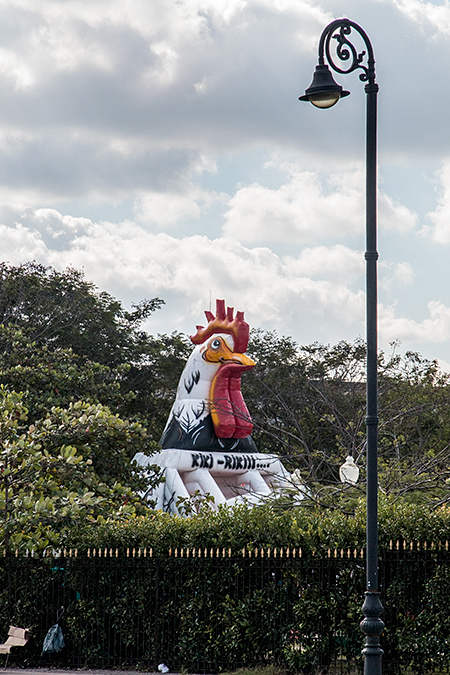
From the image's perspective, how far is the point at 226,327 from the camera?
22984 mm

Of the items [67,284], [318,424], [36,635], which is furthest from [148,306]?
[36,635]

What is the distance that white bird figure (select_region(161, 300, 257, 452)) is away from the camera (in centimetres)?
2255

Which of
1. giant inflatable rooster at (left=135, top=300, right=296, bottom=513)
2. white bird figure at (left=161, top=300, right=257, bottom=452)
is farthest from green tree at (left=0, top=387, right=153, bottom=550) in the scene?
white bird figure at (left=161, top=300, right=257, bottom=452)

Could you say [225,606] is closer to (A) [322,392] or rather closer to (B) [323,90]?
(B) [323,90]

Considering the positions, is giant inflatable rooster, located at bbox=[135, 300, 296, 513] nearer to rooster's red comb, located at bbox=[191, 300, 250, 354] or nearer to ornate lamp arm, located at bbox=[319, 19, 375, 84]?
rooster's red comb, located at bbox=[191, 300, 250, 354]

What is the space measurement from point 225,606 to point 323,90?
691 cm

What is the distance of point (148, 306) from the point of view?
39.6 metres

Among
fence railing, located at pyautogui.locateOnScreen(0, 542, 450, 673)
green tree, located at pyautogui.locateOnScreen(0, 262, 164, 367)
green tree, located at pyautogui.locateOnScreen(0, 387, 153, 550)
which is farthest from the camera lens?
green tree, located at pyautogui.locateOnScreen(0, 262, 164, 367)

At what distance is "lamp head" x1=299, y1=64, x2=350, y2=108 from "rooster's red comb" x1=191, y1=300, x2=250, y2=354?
13912 millimetres

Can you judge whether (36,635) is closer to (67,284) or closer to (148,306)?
(67,284)

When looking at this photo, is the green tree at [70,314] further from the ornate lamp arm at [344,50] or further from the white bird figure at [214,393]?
the ornate lamp arm at [344,50]

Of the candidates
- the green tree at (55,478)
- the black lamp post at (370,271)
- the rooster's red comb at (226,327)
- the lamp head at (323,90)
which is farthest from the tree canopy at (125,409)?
the lamp head at (323,90)

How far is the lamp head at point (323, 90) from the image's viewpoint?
355 inches

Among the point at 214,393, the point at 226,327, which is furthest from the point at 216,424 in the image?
the point at 226,327
